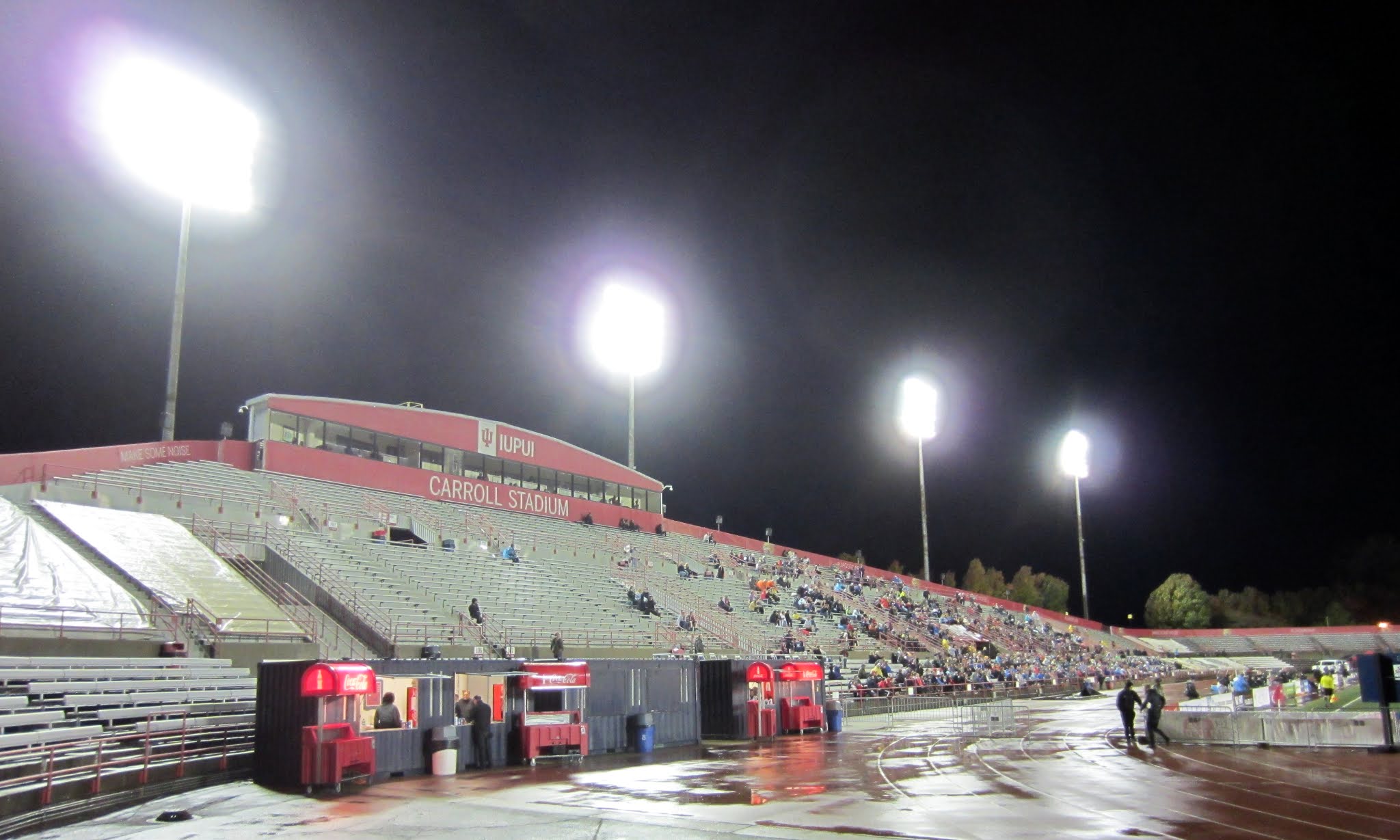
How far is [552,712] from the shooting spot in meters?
21.4

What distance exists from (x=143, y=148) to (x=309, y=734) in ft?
82.7

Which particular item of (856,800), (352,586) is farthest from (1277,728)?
(352,586)

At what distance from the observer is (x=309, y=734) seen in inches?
642

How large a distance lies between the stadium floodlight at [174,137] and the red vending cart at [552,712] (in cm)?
1856

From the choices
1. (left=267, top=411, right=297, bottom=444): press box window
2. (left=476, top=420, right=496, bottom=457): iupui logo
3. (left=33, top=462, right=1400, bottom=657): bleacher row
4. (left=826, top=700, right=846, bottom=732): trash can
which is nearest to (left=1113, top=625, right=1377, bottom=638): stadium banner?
(left=33, top=462, right=1400, bottom=657): bleacher row

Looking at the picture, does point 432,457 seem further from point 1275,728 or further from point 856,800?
point 1275,728

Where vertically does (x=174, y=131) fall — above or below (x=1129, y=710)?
above

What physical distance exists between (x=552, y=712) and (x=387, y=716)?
402 cm

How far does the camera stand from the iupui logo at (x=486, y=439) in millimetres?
43562

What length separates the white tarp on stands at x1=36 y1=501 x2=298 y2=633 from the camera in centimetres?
2272

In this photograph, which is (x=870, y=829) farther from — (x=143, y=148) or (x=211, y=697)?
(x=143, y=148)

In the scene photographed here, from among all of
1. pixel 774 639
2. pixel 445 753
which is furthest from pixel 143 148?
pixel 774 639

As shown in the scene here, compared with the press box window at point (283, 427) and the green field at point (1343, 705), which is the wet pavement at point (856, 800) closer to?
the green field at point (1343, 705)

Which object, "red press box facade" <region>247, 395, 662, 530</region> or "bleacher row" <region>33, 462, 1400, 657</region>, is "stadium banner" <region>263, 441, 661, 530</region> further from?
"bleacher row" <region>33, 462, 1400, 657</region>
